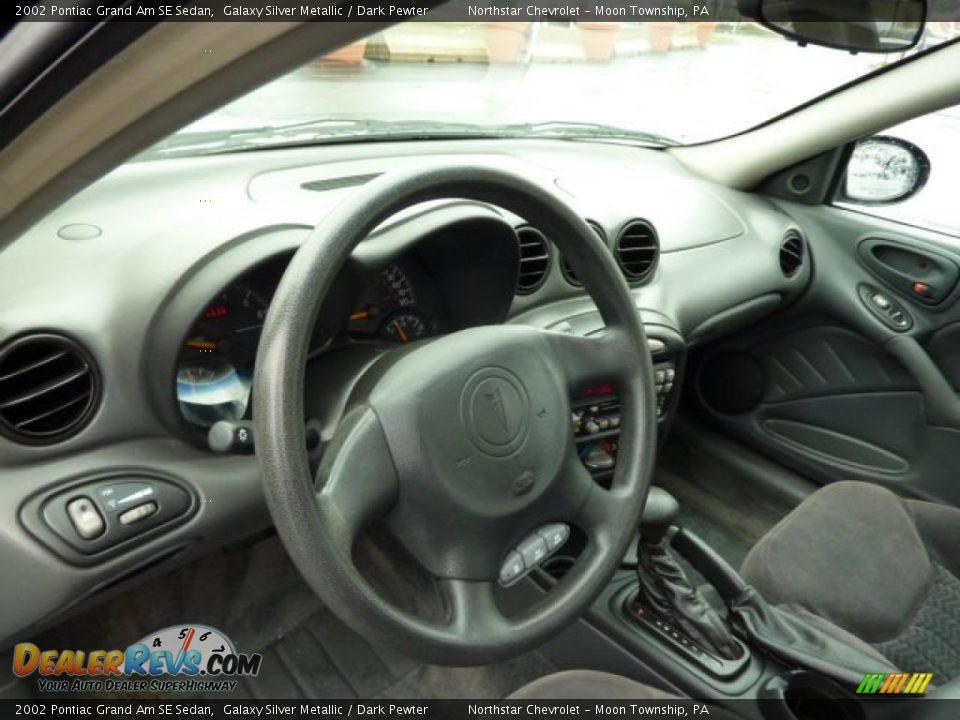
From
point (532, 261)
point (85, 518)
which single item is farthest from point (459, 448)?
point (532, 261)

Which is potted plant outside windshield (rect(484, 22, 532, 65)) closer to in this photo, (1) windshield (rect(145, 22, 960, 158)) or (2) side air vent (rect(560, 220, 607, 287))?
(1) windshield (rect(145, 22, 960, 158))

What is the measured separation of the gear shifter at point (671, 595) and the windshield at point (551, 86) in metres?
1.08

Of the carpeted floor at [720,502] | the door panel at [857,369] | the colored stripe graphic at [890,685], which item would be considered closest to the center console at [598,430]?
the colored stripe graphic at [890,685]

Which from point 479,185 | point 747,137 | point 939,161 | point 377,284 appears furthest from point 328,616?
point 939,161

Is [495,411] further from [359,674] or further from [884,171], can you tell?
[884,171]

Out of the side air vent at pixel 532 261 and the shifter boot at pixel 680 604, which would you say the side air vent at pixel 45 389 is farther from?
the shifter boot at pixel 680 604

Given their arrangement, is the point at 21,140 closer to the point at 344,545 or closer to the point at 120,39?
the point at 120,39

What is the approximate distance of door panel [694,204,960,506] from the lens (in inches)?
93.8

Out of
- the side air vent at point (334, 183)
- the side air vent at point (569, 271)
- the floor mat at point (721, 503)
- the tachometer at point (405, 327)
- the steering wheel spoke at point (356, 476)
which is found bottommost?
the floor mat at point (721, 503)

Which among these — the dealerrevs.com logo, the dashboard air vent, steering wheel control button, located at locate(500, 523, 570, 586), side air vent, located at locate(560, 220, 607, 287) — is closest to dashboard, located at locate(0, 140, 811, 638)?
side air vent, located at locate(560, 220, 607, 287)

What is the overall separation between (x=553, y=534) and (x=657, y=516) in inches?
14.2

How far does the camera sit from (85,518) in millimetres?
1289

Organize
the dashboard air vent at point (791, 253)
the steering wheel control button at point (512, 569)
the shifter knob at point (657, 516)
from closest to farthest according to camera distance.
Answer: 1. the steering wheel control button at point (512, 569)
2. the shifter knob at point (657, 516)
3. the dashboard air vent at point (791, 253)

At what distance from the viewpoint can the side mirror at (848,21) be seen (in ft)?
6.19
